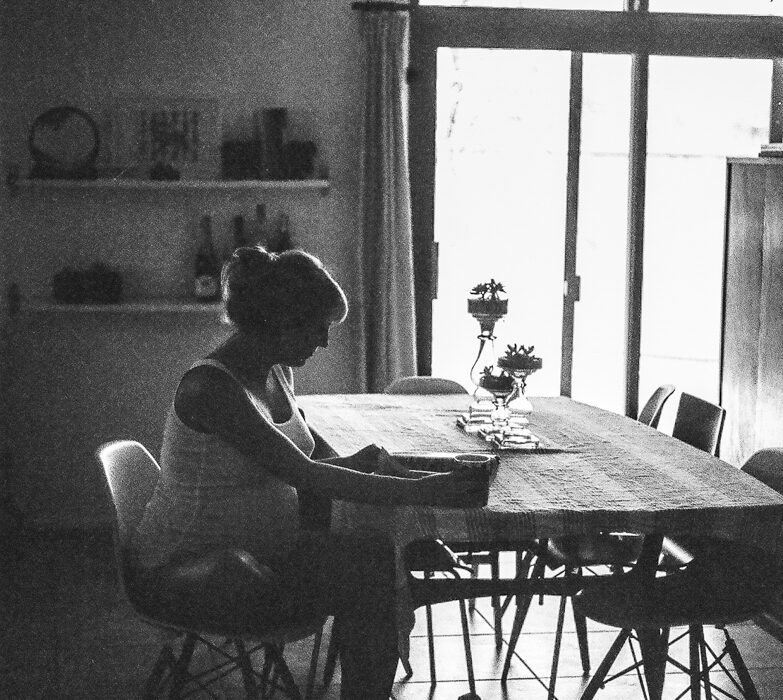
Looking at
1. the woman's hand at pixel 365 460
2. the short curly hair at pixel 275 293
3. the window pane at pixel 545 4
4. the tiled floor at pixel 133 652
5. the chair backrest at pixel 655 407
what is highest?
the window pane at pixel 545 4

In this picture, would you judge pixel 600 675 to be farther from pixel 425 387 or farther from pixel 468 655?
pixel 425 387

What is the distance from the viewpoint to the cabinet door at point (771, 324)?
4.41 m

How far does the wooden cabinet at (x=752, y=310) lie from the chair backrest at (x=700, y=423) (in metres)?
0.88

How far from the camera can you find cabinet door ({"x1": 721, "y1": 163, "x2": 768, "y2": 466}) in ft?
15.3

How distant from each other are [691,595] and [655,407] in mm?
1290

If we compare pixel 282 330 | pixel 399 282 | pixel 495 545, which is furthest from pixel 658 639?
pixel 399 282

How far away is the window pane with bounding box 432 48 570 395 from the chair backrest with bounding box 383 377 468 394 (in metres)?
1.03

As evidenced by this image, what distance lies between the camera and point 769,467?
2.96 metres

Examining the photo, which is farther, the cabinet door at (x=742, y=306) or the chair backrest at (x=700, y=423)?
the cabinet door at (x=742, y=306)

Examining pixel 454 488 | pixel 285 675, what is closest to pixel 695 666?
pixel 454 488

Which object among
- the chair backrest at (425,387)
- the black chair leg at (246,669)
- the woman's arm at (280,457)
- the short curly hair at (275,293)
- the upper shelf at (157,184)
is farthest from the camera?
the upper shelf at (157,184)

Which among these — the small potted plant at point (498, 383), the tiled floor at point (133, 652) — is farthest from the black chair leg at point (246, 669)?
the small potted plant at point (498, 383)

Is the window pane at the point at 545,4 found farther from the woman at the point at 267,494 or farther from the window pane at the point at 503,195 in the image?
the woman at the point at 267,494

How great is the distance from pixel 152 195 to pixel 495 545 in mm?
2469
